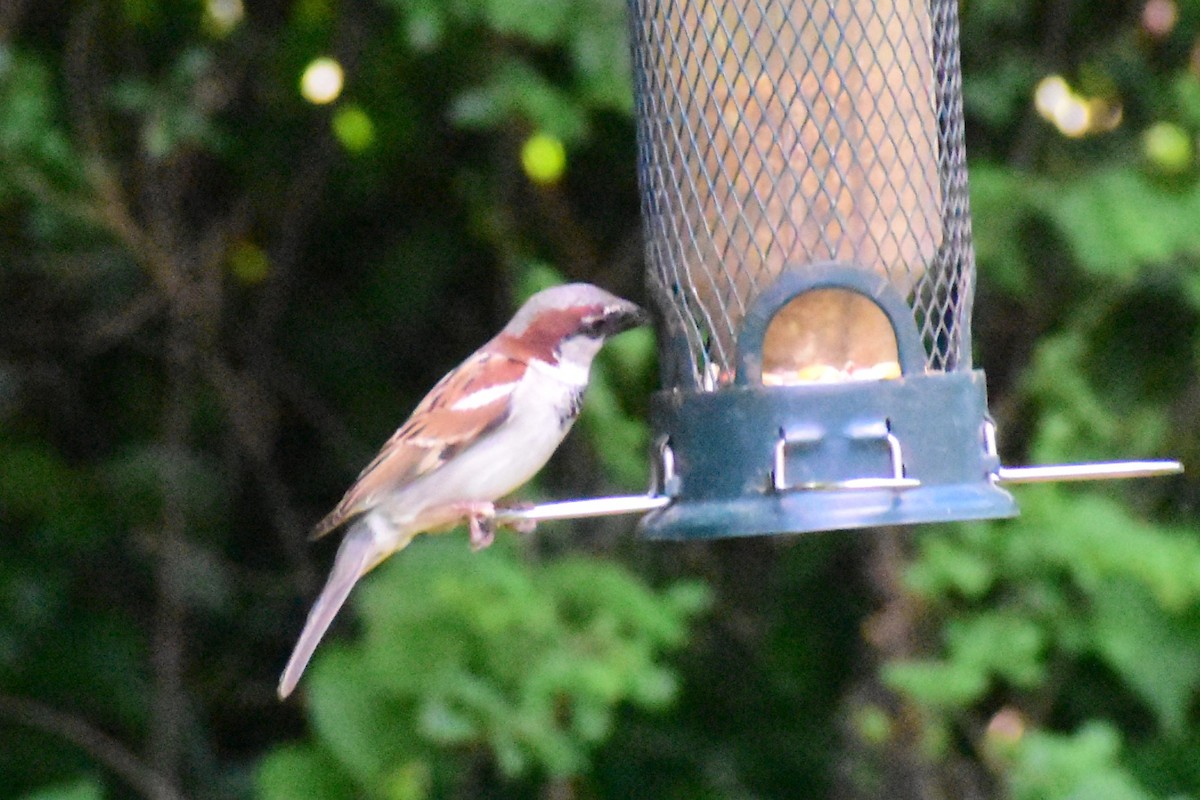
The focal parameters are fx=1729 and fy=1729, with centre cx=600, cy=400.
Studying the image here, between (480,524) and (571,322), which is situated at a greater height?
(571,322)

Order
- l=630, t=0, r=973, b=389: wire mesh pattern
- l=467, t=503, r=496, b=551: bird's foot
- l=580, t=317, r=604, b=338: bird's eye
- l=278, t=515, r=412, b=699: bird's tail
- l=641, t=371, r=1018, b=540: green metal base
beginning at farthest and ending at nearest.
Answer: l=278, t=515, r=412, b=699: bird's tail < l=580, t=317, r=604, b=338: bird's eye < l=467, t=503, r=496, b=551: bird's foot < l=630, t=0, r=973, b=389: wire mesh pattern < l=641, t=371, r=1018, b=540: green metal base

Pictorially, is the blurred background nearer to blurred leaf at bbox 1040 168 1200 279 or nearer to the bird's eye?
blurred leaf at bbox 1040 168 1200 279

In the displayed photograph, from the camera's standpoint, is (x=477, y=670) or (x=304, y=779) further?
(x=304, y=779)

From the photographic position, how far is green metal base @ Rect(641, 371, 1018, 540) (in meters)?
2.64

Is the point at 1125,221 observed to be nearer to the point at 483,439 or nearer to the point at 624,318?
the point at 624,318

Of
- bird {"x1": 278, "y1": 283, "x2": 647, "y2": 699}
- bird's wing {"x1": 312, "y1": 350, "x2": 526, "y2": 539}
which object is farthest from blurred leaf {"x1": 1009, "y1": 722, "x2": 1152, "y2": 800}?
bird's wing {"x1": 312, "y1": 350, "x2": 526, "y2": 539}

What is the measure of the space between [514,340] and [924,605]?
1.51 meters

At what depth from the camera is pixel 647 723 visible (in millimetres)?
5082

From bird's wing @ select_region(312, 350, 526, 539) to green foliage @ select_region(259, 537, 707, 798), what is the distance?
1.79 feet

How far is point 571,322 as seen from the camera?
3326 millimetres

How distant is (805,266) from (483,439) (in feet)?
2.74

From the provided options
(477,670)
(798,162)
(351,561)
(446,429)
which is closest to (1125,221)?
(798,162)

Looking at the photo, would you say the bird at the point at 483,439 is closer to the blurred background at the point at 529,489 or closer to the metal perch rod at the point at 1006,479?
the metal perch rod at the point at 1006,479

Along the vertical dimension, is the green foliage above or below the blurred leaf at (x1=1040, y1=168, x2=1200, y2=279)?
below
